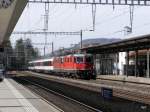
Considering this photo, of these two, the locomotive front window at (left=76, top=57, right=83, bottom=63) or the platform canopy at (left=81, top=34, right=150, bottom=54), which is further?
the locomotive front window at (left=76, top=57, right=83, bottom=63)

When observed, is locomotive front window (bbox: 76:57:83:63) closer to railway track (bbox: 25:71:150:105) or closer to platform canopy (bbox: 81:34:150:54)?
platform canopy (bbox: 81:34:150:54)

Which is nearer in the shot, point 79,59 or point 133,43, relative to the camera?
point 133,43

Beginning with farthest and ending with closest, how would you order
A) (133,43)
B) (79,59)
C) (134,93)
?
(79,59)
(133,43)
(134,93)

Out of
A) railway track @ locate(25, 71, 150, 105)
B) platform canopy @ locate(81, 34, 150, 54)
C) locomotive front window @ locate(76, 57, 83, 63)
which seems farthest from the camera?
locomotive front window @ locate(76, 57, 83, 63)

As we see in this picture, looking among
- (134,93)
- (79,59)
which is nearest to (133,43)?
(79,59)

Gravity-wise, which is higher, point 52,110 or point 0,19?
point 0,19

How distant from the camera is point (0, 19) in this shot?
37344mm

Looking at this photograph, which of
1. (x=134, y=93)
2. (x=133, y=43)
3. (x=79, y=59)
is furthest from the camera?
(x=79, y=59)

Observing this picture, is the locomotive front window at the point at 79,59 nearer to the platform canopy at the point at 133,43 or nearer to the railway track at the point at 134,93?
the platform canopy at the point at 133,43

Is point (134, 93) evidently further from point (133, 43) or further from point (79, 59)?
point (79, 59)

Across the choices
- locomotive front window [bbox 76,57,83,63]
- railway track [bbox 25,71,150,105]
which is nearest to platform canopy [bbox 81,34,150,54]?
locomotive front window [bbox 76,57,83,63]

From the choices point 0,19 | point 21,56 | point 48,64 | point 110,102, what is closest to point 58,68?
point 48,64

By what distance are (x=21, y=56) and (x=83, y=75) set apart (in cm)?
11195

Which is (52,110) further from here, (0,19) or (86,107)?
(0,19)
